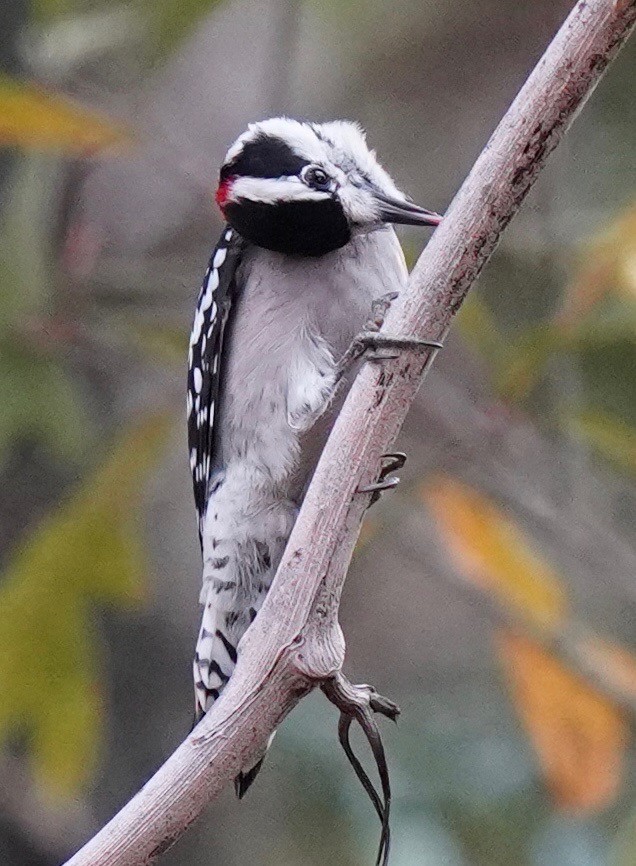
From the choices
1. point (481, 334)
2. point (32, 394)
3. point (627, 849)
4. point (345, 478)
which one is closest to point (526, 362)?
point (481, 334)

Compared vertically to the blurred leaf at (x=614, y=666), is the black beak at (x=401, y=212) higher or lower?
higher

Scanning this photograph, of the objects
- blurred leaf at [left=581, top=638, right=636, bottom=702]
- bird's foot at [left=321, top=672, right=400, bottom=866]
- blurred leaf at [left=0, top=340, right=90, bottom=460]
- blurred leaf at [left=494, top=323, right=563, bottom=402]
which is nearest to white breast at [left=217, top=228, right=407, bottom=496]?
blurred leaf at [left=494, top=323, right=563, bottom=402]

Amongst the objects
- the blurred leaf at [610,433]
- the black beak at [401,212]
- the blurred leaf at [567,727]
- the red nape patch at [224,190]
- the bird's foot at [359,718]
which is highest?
the black beak at [401,212]

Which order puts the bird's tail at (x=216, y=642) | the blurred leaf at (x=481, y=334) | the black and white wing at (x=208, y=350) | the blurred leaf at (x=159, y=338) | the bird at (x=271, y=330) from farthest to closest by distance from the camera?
the blurred leaf at (x=159, y=338) → the blurred leaf at (x=481, y=334) → the black and white wing at (x=208, y=350) → the bird's tail at (x=216, y=642) → the bird at (x=271, y=330)

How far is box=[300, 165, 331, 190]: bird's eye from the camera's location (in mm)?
2609

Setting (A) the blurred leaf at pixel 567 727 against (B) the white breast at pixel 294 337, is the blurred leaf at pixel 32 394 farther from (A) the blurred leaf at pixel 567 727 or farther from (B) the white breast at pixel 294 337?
(A) the blurred leaf at pixel 567 727

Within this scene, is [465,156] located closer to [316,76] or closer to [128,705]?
[316,76]

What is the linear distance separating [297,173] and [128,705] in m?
2.88

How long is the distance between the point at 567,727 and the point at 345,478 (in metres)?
1.81

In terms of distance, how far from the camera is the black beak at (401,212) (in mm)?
2521

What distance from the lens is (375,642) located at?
5426 millimetres

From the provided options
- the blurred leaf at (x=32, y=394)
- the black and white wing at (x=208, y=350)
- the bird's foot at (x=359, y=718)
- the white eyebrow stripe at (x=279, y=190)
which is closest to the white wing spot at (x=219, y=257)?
the black and white wing at (x=208, y=350)

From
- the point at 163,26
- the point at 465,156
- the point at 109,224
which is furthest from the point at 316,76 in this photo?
the point at 163,26

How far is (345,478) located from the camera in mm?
1902
